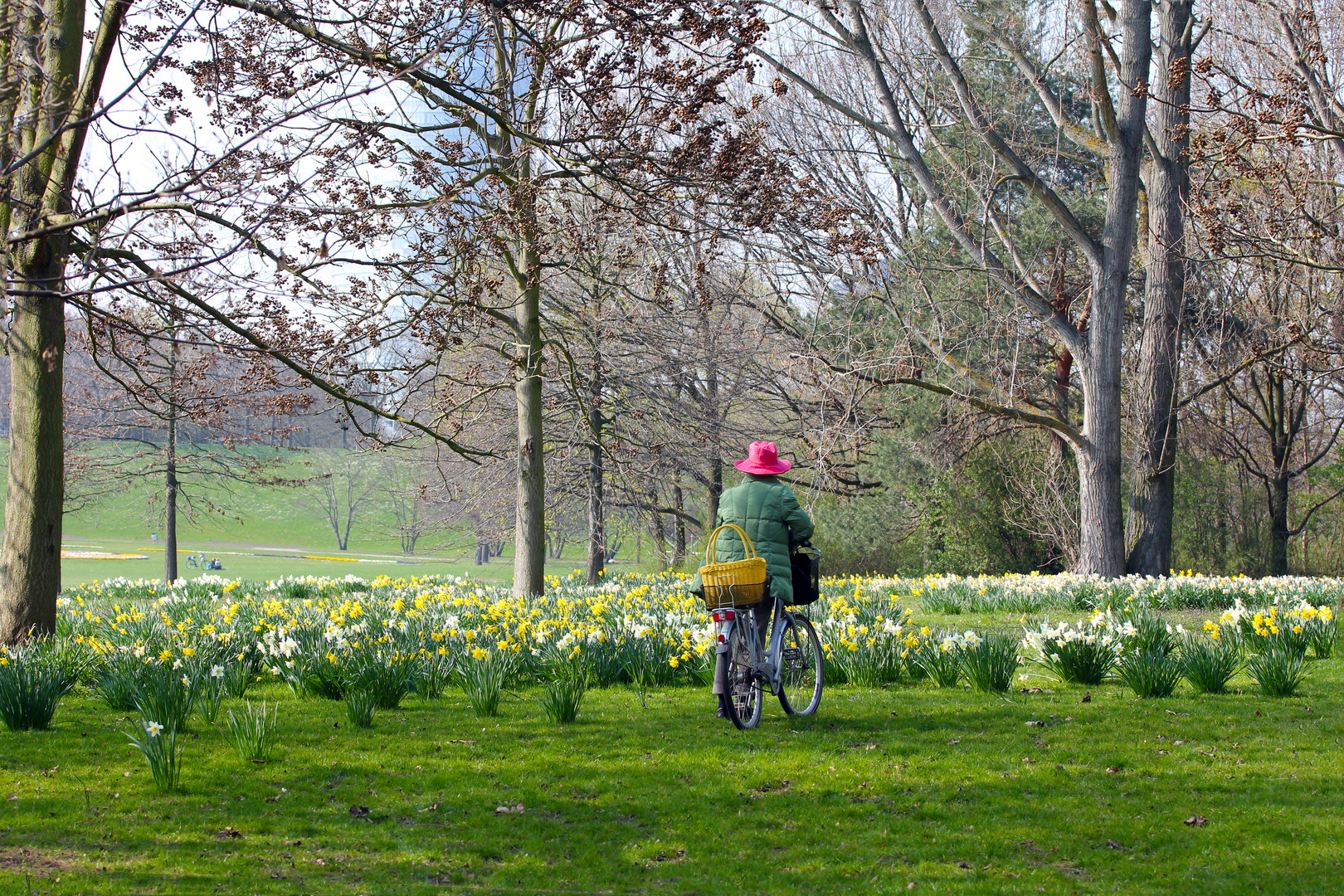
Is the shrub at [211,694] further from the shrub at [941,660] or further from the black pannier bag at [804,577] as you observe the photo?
the shrub at [941,660]

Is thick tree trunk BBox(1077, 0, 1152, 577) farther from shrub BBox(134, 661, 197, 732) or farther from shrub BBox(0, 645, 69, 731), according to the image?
shrub BBox(0, 645, 69, 731)

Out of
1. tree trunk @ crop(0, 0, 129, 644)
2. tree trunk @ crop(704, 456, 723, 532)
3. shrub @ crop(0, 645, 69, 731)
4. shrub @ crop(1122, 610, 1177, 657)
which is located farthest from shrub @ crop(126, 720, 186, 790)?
tree trunk @ crop(704, 456, 723, 532)

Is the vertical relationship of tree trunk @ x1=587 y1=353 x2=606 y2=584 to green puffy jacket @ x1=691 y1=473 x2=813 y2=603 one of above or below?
above

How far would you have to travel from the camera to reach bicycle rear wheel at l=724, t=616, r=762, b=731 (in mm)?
5223

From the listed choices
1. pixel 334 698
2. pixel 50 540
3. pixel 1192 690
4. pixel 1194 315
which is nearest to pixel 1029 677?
pixel 1192 690

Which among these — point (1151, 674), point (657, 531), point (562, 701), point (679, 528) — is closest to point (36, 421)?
point (562, 701)

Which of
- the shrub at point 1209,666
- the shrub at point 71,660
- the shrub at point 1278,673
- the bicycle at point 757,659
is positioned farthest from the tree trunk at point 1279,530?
the shrub at point 71,660

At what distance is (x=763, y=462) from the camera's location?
5.58 metres

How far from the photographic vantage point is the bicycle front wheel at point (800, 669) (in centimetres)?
559

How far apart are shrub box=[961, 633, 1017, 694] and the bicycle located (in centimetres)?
121

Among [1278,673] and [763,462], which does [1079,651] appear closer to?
[1278,673]

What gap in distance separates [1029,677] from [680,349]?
12133 millimetres

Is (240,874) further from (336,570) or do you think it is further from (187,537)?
(187,537)

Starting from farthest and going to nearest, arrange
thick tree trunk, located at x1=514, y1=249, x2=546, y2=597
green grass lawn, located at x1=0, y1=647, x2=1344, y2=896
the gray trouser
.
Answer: thick tree trunk, located at x1=514, y1=249, x2=546, y2=597 < the gray trouser < green grass lawn, located at x1=0, y1=647, x2=1344, y2=896
